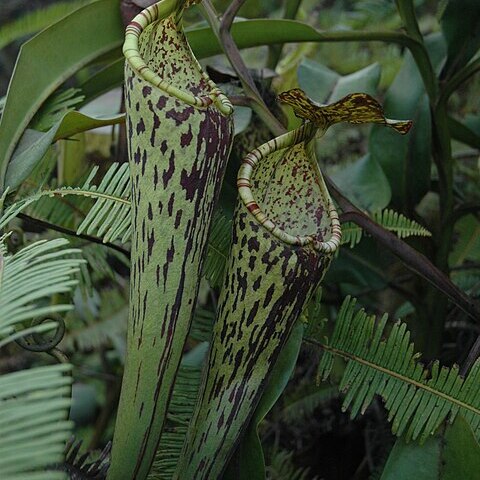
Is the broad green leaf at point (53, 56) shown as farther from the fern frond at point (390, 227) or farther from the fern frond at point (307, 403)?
the fern frond at point (307, 403)

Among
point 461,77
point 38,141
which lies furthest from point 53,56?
point 461,77

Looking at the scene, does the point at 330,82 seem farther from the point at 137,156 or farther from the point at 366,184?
the point at 137,156

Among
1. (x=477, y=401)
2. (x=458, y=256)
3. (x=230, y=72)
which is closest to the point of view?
(x=477, y=401)

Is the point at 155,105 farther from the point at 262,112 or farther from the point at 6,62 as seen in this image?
the point at 6,62

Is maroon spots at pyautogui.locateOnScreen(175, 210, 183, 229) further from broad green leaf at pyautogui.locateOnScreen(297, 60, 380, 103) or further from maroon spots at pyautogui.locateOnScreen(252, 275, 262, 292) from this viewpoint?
broad green leaf at pyautogui.locateOnScreen(297, 60, 380, 103)

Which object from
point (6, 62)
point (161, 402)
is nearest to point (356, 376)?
point (161, 402)

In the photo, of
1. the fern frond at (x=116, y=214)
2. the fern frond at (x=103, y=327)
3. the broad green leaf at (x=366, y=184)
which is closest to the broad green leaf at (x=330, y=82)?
the broad green leaf at (x=366, y=184)

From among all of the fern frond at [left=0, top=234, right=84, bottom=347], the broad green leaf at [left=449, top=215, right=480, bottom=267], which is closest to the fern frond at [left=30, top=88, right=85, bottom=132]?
the fern frond at [left=0, top=234, right=84, bottom=347]
